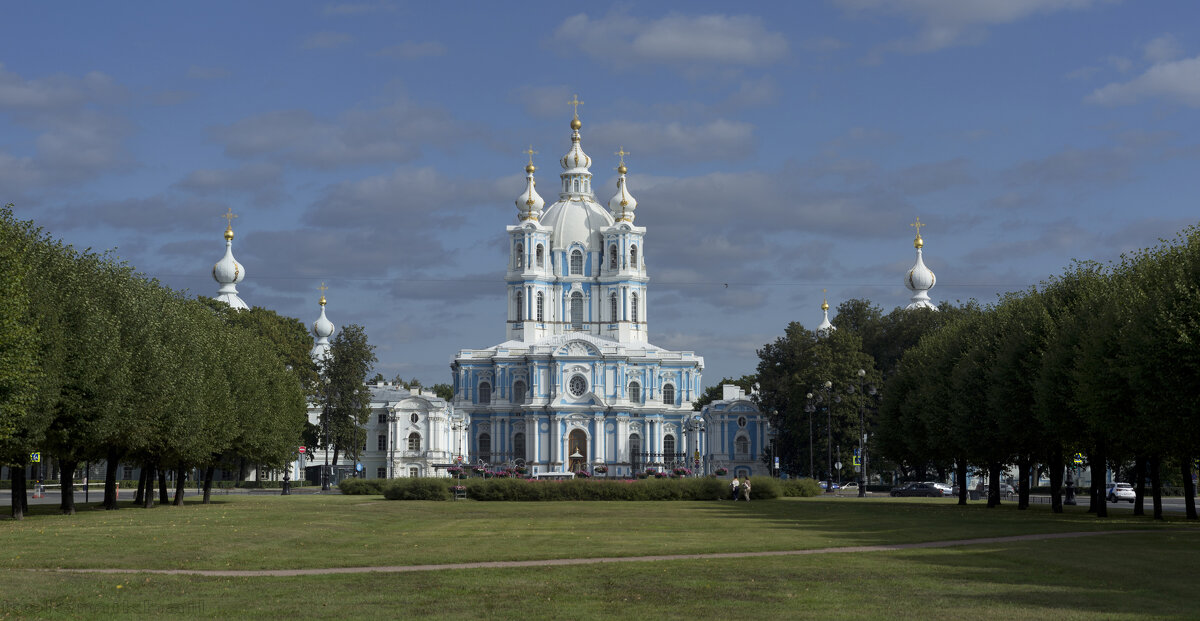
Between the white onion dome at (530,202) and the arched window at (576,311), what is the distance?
929 cm

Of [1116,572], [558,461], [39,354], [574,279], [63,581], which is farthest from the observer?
[574,279]

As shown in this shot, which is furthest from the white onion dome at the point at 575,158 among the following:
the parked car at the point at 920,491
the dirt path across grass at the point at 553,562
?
the dirt path across grass at the point at 553,562

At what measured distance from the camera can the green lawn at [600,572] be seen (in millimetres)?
19672

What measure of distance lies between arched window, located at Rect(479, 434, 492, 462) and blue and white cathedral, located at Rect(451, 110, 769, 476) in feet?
0.46

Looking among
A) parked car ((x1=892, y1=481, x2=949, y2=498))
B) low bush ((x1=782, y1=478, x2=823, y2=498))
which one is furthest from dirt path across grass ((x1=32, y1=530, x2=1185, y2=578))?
parked car ((x1=892, y1=481, x2=949, y2=498))

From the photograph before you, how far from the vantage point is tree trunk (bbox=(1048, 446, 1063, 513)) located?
170ft

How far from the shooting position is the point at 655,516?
4706 centimetres

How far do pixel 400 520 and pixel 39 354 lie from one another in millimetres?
12628

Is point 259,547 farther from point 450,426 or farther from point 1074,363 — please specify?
point 450,426

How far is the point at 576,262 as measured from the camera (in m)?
139

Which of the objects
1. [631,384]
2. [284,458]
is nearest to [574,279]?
[631,384]

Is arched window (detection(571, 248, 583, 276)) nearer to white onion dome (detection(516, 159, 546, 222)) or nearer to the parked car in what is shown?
white onion dome (detection(516, 159, 546, 222))

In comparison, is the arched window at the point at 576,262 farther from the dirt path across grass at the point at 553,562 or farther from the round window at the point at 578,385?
the dirt path across grass at the point at 553,562

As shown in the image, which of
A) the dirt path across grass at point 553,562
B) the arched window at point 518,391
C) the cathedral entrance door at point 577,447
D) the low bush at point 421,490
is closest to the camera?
the dirt path across grass at point 553,562
